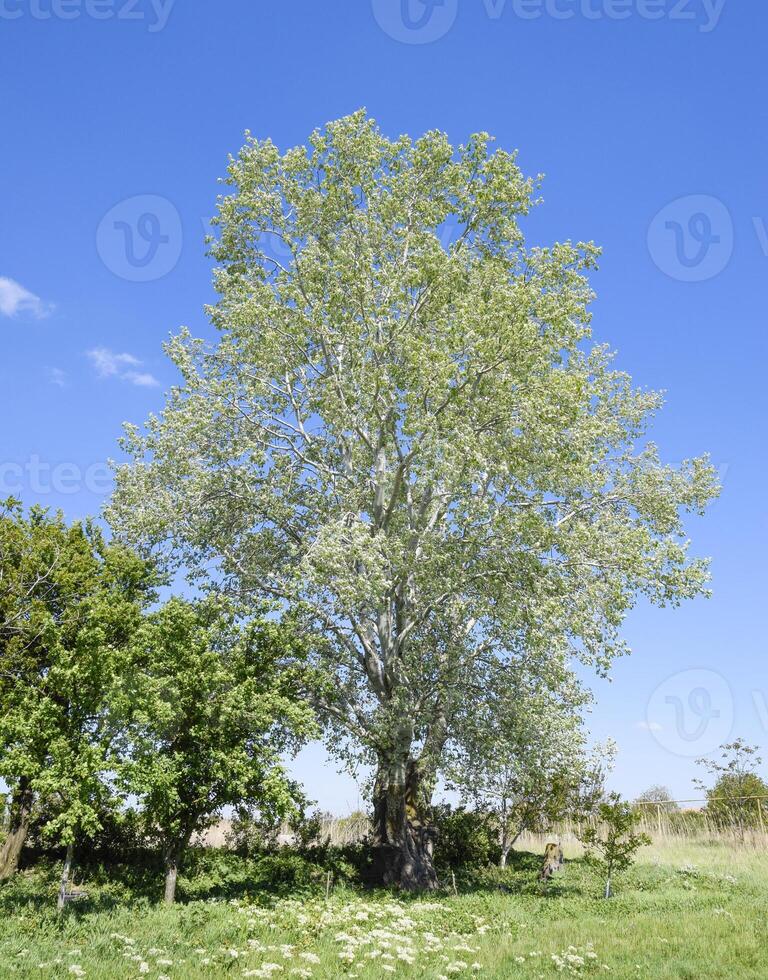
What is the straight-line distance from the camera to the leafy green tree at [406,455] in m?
21.3

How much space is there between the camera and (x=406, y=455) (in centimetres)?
2341

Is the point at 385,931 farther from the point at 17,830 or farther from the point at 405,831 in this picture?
the point at 17,830

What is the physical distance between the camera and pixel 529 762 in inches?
893

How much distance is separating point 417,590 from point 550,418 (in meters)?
6.91

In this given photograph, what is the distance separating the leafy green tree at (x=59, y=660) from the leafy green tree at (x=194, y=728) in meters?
0.88

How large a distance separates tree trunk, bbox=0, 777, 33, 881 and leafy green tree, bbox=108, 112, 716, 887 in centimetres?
896

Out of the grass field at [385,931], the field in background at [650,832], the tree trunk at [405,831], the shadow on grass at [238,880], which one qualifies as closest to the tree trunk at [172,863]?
the shadow on grass at [238,880]

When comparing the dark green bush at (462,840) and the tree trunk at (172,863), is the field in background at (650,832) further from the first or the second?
the tree trunk at (172,863)

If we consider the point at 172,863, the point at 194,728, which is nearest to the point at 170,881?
the point at 172,863

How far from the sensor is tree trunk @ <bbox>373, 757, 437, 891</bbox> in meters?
23.9

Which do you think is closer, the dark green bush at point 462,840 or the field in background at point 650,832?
the dark green bush at point 462,840

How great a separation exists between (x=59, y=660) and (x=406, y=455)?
37.1 feet

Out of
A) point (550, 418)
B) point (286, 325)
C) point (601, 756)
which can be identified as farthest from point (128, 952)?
point (601, 756)

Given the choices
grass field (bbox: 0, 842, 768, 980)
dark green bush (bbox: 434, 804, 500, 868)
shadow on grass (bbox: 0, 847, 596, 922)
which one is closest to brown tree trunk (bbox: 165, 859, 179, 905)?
shadow on grass (bbox: 0, 847, 596, 922)
